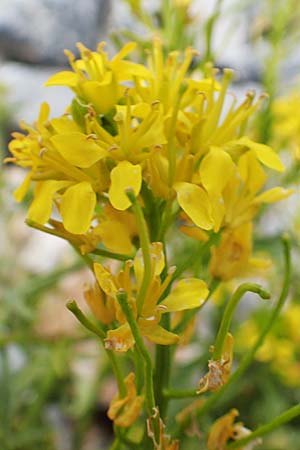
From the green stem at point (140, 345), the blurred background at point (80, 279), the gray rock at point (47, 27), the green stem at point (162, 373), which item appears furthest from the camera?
the gray rock at point (47, 27)

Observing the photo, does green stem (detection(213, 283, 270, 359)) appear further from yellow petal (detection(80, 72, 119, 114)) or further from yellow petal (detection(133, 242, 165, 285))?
yellow petal (detection(80, 72, 119, 114))

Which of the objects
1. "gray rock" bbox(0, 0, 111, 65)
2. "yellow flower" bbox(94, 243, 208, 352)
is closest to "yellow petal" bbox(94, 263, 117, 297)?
"yellow flower" bbox(94, 243, 208, 352)

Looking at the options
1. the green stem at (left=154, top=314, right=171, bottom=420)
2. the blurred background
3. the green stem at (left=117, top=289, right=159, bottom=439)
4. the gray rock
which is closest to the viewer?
the green stem at (left=117, top=289, right=159, bottom=439)

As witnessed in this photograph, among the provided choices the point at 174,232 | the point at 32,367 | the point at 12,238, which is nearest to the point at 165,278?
the point at 174,232

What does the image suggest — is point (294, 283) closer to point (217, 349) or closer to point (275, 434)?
point (275, 434)

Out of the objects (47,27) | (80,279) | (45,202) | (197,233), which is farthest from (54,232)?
(47,27)

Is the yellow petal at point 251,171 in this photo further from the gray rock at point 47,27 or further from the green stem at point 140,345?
the gray rock at point 47,27

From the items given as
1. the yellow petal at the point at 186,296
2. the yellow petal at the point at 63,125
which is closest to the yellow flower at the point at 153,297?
the yellow petal at the point at 186,296
